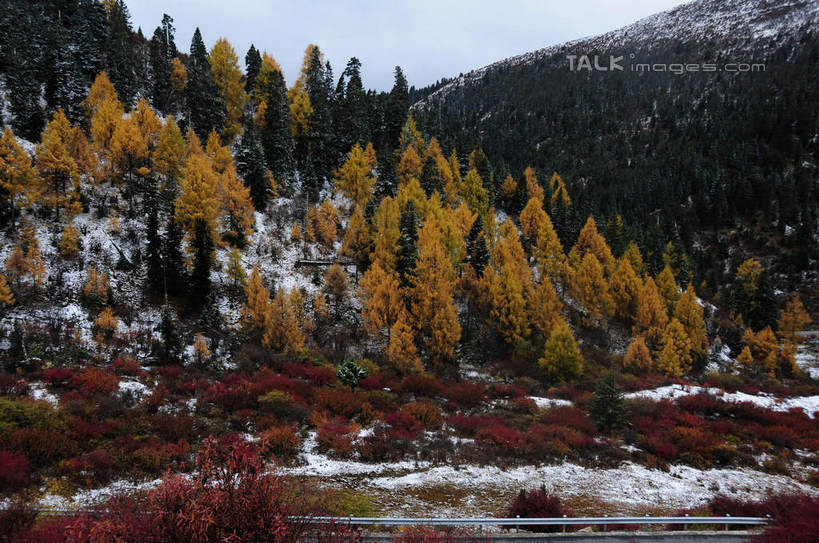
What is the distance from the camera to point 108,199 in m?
36.8

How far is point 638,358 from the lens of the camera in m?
39.2

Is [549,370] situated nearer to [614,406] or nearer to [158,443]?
[614,406]

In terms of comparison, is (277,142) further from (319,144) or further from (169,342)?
(169,342)

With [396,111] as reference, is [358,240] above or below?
below

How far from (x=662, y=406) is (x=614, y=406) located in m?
6.03

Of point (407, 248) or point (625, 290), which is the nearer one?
point (407, 248)

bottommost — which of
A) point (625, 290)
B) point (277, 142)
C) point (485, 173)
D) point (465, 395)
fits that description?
point (465, 395)

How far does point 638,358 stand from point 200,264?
142ft

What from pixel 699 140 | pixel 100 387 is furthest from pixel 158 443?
pixel 699 140

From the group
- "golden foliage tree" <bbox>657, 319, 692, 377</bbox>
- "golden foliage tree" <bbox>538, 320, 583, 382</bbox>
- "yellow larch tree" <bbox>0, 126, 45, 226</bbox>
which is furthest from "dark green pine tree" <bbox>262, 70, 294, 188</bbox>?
"golden foliage tree" <bbox>657, 319, 692, 377</bbox>

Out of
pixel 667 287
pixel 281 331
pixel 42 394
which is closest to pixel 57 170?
pixel 281 331

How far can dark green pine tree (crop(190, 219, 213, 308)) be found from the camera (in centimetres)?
3272

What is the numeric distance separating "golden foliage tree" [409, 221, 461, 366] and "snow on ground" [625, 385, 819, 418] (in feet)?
47.6

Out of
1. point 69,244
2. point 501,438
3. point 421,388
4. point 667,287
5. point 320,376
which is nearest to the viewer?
point 501,438
